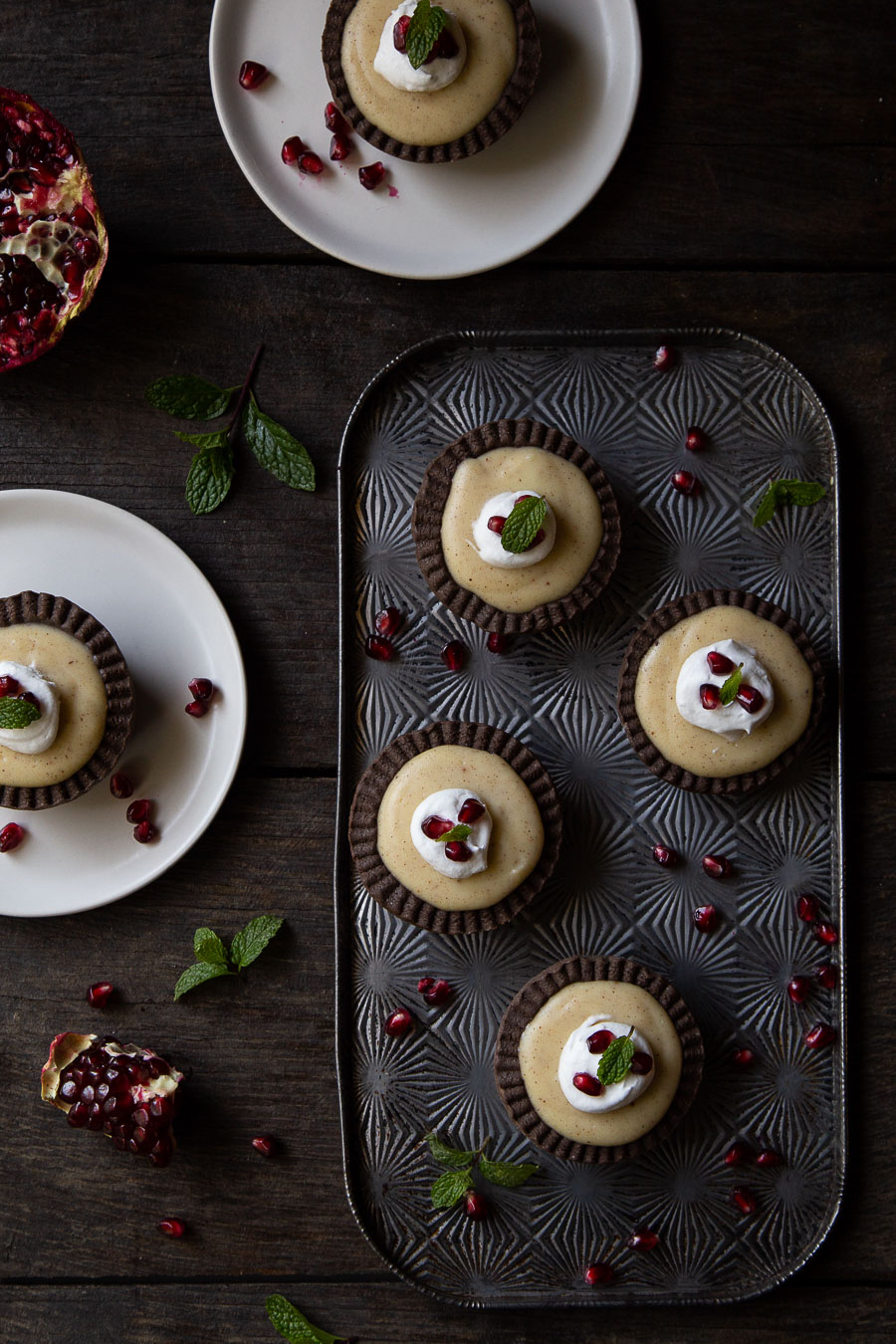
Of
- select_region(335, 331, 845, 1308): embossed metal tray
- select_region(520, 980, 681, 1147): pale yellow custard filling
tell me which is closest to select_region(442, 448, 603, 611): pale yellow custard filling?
select_region(335, 331, 845, 1308): embossed metal tray

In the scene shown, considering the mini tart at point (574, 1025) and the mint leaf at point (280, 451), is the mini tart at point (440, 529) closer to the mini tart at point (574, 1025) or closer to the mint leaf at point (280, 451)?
the mint leaf at point (280, 451)

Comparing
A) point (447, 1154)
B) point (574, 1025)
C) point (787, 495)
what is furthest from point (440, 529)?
point (447, 1154)

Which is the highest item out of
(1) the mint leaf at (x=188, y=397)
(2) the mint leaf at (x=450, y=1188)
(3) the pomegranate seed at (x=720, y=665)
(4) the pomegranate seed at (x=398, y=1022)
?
(1) the mint leaf at (x=188, y=397)

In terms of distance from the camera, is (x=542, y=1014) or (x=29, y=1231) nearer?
(x=542, y=1014)

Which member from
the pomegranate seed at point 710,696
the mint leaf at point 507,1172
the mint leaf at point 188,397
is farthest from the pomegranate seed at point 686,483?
the mint leaf at point 507,1172

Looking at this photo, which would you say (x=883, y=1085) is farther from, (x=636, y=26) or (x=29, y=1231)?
(x=636, y=26)

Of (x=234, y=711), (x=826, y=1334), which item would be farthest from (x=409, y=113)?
(x=826, y=1334)

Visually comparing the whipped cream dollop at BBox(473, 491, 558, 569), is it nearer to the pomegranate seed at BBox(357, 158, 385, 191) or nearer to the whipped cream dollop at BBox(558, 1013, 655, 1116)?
the pomegranate seed at BBox(357, 158, 385, 191)
